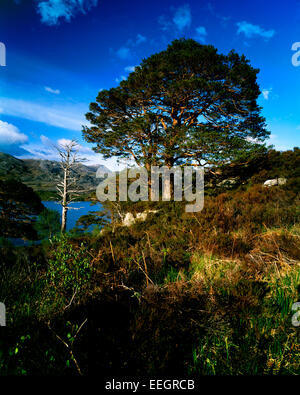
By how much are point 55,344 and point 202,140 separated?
38.5 ft

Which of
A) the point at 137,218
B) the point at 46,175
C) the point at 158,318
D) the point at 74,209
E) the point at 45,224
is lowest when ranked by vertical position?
the point at 45,224

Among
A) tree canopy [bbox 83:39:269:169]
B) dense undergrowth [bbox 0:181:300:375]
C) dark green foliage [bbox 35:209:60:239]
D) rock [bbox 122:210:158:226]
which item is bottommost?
dark green foliage [bbox 35:209:60:239]

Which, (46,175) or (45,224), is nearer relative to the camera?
(45,224)

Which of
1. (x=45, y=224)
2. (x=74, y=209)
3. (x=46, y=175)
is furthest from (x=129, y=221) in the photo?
(x=46, y=175)

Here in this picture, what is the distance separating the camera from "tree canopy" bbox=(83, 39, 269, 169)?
1126 cm

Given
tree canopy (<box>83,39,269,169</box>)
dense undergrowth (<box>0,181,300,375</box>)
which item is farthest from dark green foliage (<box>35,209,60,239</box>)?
A: dense undergrowth (<box>0,181,300,375</box>)

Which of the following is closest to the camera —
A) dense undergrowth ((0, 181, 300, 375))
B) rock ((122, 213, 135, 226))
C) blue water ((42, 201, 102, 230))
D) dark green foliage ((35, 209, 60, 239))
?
dense undergrowth ((0, 181, 300, 375))

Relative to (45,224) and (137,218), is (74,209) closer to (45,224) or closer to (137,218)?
(45,224)

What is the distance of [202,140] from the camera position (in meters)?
11.2

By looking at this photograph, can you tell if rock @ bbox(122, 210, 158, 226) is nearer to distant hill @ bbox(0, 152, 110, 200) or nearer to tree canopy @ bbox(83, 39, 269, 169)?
tree canopy @ bbox(83, 39, 269, 169)

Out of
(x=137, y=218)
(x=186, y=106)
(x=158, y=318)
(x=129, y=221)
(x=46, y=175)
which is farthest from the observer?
(x=46, y=175)

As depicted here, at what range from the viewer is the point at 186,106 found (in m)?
13.7
